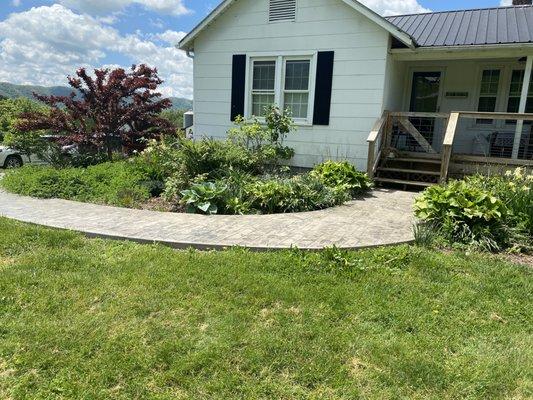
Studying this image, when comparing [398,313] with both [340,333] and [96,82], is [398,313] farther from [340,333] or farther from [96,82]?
[96,82]

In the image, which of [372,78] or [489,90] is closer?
[372,78]

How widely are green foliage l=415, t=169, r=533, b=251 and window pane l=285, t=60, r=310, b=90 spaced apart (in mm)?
5682

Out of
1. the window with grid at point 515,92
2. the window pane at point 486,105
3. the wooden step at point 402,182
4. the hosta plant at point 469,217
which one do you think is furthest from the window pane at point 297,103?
the hosta plant at point 469,217

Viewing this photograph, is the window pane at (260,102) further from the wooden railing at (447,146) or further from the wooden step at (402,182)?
the wooden railing at (447,146)

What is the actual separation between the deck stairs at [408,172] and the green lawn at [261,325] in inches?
194

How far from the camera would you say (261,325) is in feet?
10.8

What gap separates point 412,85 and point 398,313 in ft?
32.5

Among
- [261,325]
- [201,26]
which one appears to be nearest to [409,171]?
[201,26]

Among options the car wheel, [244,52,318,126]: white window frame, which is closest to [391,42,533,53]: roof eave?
[244,52,318,126]: white window frame

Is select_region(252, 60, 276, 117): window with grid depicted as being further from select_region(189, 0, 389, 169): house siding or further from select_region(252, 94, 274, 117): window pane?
select_region(189, 0, 389, 169): house siding

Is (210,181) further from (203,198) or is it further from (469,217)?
(469,217)

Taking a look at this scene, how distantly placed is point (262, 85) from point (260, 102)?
0.45m

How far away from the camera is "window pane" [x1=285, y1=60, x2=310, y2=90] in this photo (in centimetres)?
1067

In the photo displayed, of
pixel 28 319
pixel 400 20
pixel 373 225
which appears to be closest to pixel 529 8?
pixel 400 20
